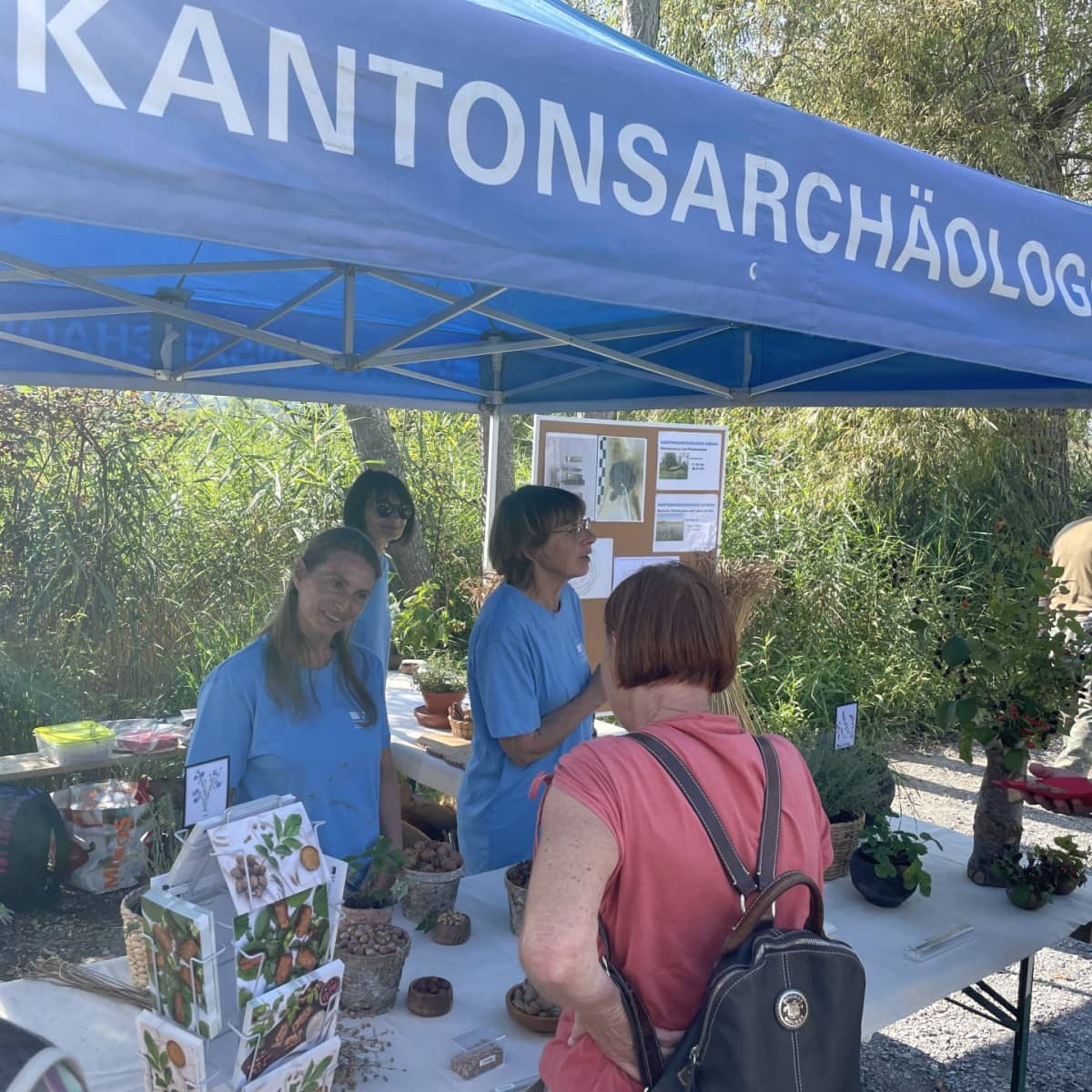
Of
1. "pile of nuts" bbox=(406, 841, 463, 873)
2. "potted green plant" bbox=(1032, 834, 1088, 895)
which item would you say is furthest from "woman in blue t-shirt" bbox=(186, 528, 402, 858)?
"potted green plant" bbox=(1032, 834, 1088, 895)

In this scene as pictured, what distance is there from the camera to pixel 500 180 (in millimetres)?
1340

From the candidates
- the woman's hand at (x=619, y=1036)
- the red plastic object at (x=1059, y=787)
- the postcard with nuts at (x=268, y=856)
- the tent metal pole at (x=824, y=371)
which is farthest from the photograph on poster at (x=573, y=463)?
the woman's hand at (x=619, y=1036)

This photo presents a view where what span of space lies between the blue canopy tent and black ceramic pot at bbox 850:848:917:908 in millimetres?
1141

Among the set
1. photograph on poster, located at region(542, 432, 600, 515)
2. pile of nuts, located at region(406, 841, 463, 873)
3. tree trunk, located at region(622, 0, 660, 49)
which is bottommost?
pile of nuts, located at region(406, 841, 463, 873)

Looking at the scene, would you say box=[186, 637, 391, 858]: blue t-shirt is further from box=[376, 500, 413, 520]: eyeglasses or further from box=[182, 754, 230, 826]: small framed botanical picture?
box=[376, 500, 413, 520]: eyeglasses

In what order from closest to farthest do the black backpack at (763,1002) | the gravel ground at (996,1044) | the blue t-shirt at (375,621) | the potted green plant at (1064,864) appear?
the black backpack at (763,1002)
the potted green plant at (1064,864)
the gravel ground at (996,1044)
the blue t-shirt at (375,621)

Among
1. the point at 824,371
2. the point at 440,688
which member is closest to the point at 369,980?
the point at 824,371

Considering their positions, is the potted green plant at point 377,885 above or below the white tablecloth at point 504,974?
above

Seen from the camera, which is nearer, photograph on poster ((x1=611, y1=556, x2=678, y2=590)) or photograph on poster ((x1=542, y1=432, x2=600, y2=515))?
photograph on poster ((x1=542, y1=432, x2=600, y2=515))

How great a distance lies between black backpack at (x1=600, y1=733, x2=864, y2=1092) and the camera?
1.16 metres

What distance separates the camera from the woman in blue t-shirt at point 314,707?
2.11 m

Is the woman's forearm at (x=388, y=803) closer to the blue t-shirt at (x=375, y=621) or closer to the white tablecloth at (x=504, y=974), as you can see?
the white tablecloth at (x=504, y=974)

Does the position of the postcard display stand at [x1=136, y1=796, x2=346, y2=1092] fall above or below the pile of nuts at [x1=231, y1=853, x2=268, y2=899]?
below

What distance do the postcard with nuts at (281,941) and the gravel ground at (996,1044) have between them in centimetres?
241
